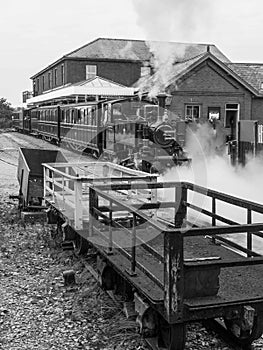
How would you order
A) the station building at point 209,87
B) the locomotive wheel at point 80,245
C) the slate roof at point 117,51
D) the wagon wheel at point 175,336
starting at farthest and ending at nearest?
the slate roof at point 117,51
the station building at point 209,87
the locomotive wheel at point 80,245
the wagon wheel at point 175,336

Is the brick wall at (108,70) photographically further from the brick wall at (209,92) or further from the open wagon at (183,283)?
the open wagon at (183,283)

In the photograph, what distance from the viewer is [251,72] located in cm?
3691

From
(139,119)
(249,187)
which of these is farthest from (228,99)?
(249,187)

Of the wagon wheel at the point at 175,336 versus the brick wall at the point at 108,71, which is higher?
the brick wall at the point at 108,71

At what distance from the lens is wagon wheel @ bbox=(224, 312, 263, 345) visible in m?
4.36

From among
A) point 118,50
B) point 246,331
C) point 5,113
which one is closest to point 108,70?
point 118,50

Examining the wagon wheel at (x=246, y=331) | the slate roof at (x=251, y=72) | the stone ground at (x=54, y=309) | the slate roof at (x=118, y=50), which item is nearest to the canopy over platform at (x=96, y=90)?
the slate roof at (x=118, y=50)

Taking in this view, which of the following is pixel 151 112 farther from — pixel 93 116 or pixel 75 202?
pixel 75 202

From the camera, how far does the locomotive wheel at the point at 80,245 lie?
6892mm

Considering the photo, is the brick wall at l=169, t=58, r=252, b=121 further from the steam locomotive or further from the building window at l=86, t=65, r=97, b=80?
the building window at l=86, t=65, r=97, b=80

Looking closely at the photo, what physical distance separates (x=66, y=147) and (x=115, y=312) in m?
23.3

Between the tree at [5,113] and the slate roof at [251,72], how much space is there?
32976mm

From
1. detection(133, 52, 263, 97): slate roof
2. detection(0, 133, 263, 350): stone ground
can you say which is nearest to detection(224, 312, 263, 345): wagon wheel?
detection(0, 133, 263, 350): stone ground

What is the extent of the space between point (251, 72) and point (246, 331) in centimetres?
3437
